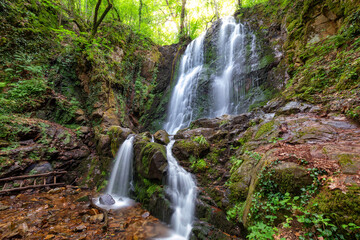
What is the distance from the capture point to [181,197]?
442cm

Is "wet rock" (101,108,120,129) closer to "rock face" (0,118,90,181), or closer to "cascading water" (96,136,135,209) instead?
"rock face" (0,118,90,181)

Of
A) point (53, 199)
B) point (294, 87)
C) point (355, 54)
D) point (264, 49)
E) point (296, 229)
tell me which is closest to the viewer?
point (296, 229)

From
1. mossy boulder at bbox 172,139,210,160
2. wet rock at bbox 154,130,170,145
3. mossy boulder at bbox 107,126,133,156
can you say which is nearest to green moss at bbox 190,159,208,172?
mossy boulder at bbox 172,139,210,160

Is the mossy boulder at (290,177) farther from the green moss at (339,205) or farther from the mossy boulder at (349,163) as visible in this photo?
the mossy boulder at (349,163)

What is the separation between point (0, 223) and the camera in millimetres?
3570

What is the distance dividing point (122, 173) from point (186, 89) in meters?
8.62

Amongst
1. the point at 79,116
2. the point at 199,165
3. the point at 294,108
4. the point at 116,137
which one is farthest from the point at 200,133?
the point at 79,116

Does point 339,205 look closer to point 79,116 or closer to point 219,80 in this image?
point 219,80

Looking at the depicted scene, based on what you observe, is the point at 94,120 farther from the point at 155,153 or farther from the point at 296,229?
the point at 296,229

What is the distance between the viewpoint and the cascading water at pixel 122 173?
618 centimetres

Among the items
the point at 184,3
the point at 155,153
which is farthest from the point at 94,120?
the point at 184,3

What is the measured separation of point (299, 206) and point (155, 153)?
156 inches

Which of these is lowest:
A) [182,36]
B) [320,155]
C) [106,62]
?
[320,155]

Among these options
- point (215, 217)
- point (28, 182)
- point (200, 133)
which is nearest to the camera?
point (215, 217)
